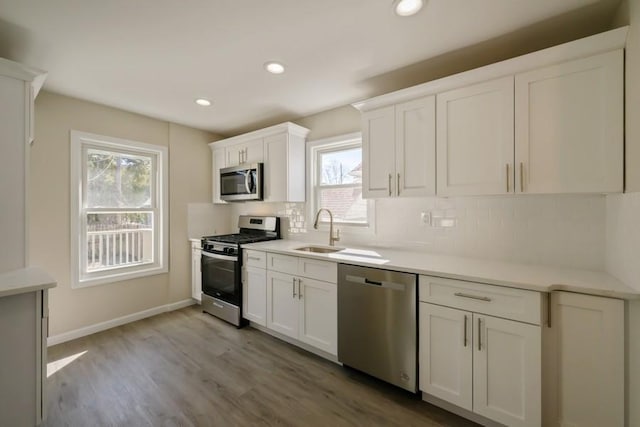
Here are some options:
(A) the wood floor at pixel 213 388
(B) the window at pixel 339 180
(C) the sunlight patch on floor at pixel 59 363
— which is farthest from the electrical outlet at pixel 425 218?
(C) the sunlight patch on floor at pixel 59 363

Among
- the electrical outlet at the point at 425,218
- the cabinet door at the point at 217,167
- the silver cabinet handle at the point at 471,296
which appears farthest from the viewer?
the cabinet door at the point at 217,167

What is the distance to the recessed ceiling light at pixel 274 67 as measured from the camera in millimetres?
2127

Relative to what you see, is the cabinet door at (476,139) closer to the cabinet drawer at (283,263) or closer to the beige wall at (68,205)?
the cabinet drawer at (283,263)

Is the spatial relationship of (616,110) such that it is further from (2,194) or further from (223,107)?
(2,194)

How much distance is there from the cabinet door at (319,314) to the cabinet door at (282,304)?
88 mm

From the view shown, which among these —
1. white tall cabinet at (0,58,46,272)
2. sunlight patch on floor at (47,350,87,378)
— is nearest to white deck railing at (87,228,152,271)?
sunlight patch on floor at (47,350,87,378)

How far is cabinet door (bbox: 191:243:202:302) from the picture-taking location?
3.66m

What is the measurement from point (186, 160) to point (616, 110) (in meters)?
4.16

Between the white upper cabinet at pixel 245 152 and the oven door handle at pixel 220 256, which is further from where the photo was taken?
the white upper cabinet at pixel 245 152

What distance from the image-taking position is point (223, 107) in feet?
10.0

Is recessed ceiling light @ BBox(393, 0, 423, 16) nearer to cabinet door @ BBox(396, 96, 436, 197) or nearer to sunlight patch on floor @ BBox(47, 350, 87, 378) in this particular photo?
cabinet door @ BBox(396, 96, 436, 197)

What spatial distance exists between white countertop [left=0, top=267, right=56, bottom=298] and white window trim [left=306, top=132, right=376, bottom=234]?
2295 millimetres

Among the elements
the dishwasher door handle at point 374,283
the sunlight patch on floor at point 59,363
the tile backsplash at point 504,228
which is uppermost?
the tile backsplash at point 504,228

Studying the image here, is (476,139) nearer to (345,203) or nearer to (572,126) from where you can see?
(572,126)
